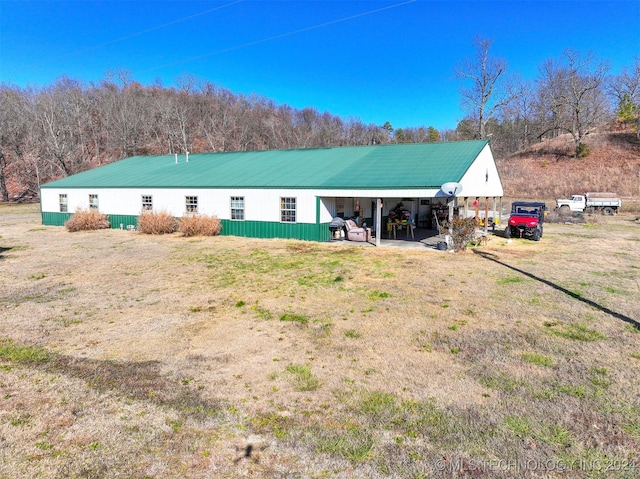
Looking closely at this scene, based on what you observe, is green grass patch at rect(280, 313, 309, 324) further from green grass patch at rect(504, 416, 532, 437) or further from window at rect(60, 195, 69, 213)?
window at rect(60, 195, 69, 213)

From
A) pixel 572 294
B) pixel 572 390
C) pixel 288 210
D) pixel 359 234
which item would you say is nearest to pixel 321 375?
pixel 572 390

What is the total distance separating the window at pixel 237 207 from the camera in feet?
63.3

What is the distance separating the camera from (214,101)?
76000 mm

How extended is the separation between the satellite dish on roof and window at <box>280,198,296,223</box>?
7.00 m

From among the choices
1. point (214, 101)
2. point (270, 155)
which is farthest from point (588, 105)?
point (214, 101)

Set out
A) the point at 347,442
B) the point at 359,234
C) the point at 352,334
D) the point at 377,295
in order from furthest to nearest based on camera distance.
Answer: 1. the point at 359,234
2. the point at 377,295
3. the point at 352,334
4. the point at 347,442

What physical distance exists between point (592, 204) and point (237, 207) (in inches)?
1119

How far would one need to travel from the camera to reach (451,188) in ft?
47.2

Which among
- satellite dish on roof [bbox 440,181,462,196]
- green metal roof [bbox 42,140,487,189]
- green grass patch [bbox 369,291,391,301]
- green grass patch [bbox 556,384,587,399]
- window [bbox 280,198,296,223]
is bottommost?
green grass patch [bbox 556,384,587,399]

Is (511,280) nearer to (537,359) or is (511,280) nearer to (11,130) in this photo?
(537,359)

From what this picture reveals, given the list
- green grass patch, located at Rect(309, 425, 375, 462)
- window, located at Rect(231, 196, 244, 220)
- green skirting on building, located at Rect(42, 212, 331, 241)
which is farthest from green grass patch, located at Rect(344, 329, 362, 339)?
window, located at Rect(231, 196, 244, 220)

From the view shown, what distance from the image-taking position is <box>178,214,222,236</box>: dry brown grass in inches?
747

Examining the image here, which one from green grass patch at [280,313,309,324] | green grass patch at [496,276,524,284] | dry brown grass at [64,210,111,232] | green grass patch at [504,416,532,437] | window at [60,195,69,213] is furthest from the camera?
window at [60,195,69,213]

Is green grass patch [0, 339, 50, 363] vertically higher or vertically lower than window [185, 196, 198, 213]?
lower
